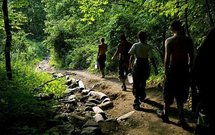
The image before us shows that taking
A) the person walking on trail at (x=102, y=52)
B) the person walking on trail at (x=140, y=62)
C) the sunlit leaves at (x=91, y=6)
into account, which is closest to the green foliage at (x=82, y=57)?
the person walking on trail at (x=102, y=52)

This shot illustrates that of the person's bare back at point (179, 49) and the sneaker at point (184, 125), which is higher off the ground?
the person's bare back at point (179, 49)

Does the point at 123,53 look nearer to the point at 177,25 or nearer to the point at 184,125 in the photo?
the point at 177,25

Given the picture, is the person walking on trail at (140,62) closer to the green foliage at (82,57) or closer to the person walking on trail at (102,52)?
the person walking on trail at (102,52)

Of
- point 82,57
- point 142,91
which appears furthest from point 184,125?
point 82,57

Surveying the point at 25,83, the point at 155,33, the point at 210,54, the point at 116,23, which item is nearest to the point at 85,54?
the point at 116,23

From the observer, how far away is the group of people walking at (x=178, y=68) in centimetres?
377

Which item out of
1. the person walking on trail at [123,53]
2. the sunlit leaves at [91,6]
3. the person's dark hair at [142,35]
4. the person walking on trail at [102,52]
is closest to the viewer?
the person's dark hair at [142,35]

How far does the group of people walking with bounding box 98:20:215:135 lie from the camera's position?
3.77 metres

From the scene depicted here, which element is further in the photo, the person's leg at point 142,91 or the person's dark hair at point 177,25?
the person's leg at point 142,91

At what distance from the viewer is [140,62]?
28.4 ft

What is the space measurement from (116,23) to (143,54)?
8527 mm

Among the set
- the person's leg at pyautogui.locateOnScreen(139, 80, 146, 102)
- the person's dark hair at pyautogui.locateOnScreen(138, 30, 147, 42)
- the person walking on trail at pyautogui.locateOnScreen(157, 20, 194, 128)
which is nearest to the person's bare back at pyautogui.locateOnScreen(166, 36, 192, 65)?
the person walking on trail at pyautogui.locateOnScreen(157, 20, 194, 128)

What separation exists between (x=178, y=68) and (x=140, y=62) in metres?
1.84

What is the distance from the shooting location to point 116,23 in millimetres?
16891
